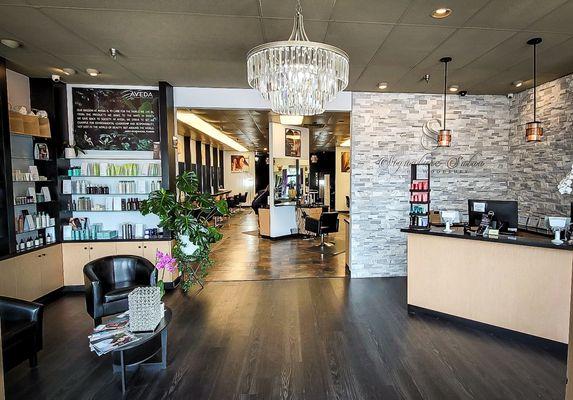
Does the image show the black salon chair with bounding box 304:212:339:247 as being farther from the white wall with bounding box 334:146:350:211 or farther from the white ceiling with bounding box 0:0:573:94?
the white wall with bounding box 334:146:350:211

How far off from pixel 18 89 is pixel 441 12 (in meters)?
5.28

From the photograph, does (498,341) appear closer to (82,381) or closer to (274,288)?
(274,288)

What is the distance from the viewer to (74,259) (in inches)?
188

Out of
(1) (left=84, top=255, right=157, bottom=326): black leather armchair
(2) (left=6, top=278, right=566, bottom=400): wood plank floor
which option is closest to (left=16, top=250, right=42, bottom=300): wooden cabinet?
(2) (left=6, top=278, right=566, bottom=400): wood plank floor

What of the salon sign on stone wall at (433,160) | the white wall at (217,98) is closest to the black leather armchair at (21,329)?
the white wall at (217,98)

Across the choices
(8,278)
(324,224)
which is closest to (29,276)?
(8,278)

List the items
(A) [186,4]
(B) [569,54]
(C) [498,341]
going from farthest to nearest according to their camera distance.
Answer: (B) [569,54]
(C) [498,341]
(A) [186,4]

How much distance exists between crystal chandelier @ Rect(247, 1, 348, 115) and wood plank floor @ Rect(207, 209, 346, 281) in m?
3.75

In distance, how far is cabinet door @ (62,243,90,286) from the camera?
475 centimetres

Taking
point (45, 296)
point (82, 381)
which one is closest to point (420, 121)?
point (82, 381)

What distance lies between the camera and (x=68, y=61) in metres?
3.90

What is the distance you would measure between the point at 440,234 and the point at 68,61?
5.01 m

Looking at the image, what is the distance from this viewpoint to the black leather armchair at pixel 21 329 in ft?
8.83

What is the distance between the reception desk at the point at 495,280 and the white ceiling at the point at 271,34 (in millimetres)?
2100
